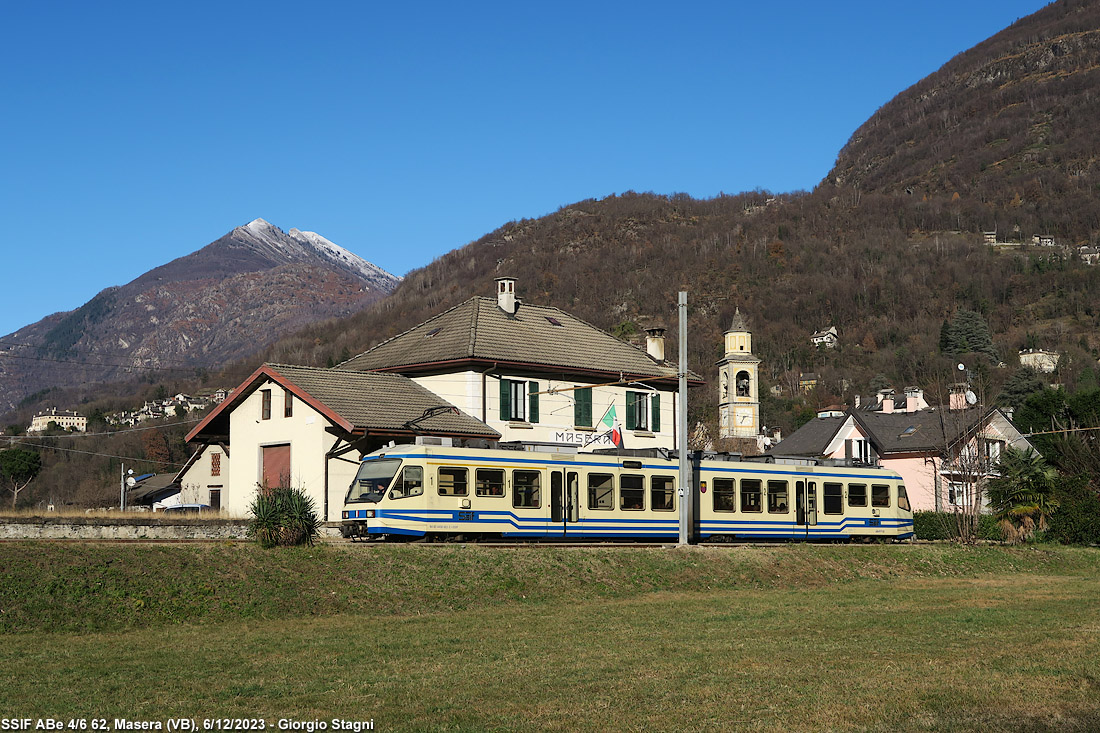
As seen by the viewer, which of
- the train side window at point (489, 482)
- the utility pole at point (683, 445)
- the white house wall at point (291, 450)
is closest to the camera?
the train side window at point (489, 482)

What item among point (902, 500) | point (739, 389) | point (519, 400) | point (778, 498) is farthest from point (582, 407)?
point (739, 389)

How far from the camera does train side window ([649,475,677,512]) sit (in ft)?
107

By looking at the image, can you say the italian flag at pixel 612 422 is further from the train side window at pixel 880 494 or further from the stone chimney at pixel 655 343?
the train side window at pixel 880 494

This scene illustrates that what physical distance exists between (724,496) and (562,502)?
6.37m

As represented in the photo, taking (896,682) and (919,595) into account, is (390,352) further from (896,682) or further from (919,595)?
(896,682)

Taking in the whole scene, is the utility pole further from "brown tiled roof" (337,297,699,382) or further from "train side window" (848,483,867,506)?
"brown tiled roof" (337,297,699,382)

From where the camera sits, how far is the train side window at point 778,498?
35.5 m

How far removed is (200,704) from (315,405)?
2390 cm

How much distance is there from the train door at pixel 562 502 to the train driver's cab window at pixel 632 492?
1685 millimetres

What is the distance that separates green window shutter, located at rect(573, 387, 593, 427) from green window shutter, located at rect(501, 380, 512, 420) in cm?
315

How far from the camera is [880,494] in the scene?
39.2 meters

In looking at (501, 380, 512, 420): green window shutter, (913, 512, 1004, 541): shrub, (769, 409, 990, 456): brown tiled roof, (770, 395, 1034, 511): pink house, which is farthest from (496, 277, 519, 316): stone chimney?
(769, 409, 990, 456): brown tiled roof

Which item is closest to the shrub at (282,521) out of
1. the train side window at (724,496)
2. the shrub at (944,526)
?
the train side window at (724,496)

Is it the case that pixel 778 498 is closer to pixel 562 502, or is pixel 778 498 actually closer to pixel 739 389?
pixel 562 502
